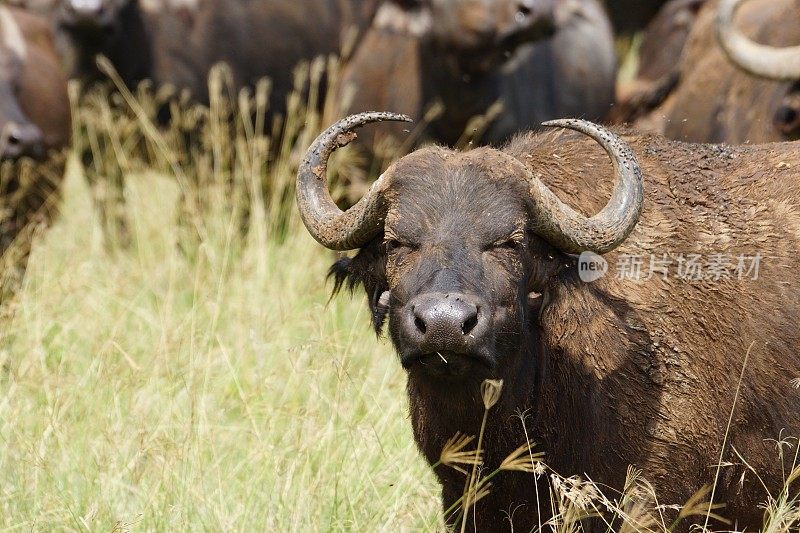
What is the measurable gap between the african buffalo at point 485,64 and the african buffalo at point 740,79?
2.13ft

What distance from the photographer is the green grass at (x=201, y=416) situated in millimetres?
4926

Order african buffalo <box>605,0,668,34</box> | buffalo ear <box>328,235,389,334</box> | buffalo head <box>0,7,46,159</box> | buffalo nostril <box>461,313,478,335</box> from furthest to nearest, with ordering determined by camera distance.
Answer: african buffalo <box>605,0,668,34</box>
buffalo head <box>0,7,46,159</box>
buffalo ear <box>328,235,389,334</box>
buffalo nostril <box>461,313,478,335</box>

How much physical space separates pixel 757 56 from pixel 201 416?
14.2ft

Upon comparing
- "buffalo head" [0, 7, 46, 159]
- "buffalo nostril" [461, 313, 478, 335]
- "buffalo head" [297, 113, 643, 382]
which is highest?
"buffalo head" [0, 7, 46, 159]

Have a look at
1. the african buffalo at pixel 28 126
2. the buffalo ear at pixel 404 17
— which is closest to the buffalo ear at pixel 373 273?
the african buffalo at pixel 28 126

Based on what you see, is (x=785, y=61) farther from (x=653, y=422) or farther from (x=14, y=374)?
(x=14, y=374)

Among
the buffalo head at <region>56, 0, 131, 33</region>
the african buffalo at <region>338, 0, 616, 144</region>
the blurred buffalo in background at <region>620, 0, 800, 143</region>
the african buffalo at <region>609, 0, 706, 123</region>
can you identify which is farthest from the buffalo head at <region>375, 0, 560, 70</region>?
the buffalo head at <region>56, 0, 131, 33</region>

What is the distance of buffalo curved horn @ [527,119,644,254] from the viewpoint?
4203 millimetres

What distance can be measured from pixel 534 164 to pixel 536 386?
0.84 m

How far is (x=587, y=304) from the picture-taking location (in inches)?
177

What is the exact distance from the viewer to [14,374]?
5.77m

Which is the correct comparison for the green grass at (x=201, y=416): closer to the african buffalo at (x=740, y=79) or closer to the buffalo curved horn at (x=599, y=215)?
the buffalo curved horn at (x=599, y=215)

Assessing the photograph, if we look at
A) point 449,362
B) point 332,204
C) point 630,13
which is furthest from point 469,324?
point 630,13

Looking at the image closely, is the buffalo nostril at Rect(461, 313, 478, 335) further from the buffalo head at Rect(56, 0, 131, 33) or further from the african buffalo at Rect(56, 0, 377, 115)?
the african buffalo at Rect(56, 0, 377, 115)
